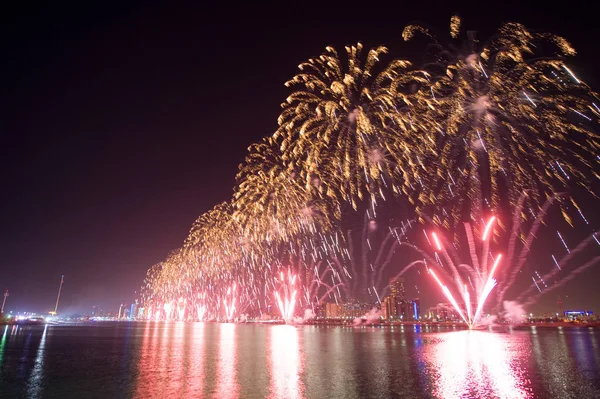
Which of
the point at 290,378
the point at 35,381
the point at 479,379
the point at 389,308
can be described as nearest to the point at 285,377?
the point at 290,378

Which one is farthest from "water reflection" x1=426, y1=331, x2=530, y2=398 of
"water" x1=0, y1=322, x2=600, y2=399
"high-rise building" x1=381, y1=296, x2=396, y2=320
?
"high-rise building" x1=381, y1=296, x2=396, y2=320

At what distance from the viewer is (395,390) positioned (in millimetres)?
11312

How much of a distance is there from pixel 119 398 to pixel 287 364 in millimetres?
8120

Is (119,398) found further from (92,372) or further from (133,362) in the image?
(133,362)

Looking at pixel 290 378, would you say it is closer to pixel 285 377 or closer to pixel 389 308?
pixel 285 377

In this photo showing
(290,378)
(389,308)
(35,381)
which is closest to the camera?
(35,381)

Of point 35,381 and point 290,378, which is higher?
point 290,378

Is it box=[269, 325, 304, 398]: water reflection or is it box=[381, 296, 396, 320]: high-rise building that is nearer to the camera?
box=[269, 325, 304, 398]: water reflection

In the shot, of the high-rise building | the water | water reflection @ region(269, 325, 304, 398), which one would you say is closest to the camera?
water reflection @ region(269, 325, 304, 398)

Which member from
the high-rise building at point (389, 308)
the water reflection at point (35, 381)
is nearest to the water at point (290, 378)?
the water reflection at point (35, 381)

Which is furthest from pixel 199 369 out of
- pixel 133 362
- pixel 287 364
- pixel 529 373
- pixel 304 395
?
pixel 529 373

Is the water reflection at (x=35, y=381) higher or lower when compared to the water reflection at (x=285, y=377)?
lower

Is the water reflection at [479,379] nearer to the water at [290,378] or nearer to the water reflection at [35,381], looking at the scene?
the water at [290,378]

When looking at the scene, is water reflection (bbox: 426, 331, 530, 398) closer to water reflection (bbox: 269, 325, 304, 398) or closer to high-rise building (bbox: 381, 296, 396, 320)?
water reflection (bbox: 269, 325, 304, 398)
